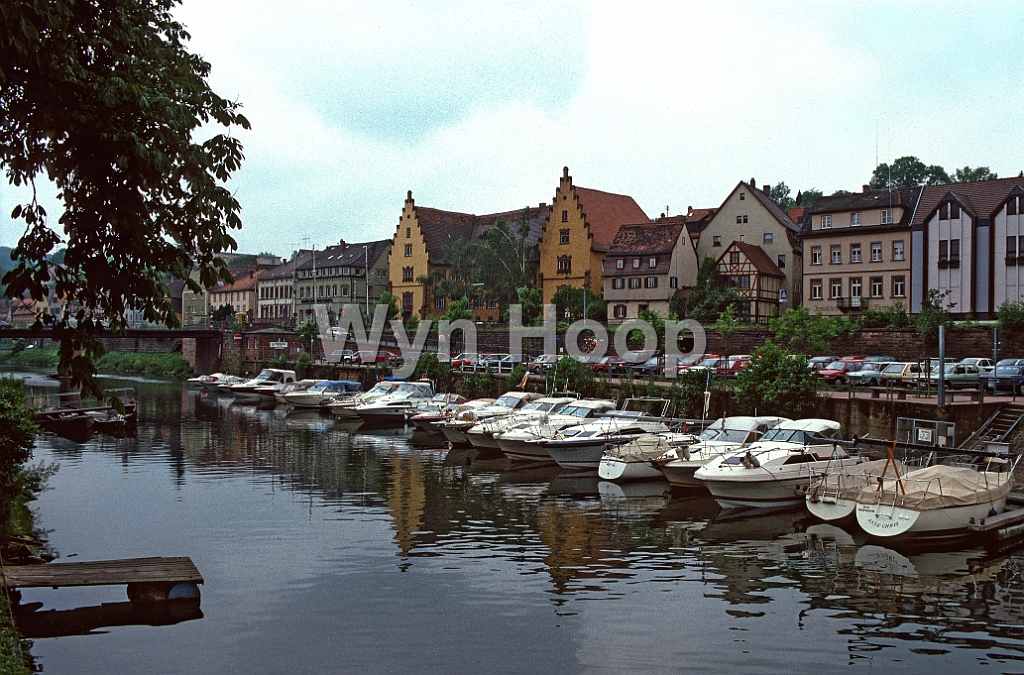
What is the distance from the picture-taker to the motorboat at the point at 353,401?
56.5 meters

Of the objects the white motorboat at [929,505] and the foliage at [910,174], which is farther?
the foliage at [910,174]

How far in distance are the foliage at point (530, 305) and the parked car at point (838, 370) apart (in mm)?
34740

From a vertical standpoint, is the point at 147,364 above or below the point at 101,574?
above

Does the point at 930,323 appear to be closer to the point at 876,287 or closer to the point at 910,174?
the point at 876,287

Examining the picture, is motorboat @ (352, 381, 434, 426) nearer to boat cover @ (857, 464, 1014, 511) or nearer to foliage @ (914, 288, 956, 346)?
foliage @ (914, 288, 956, 346)

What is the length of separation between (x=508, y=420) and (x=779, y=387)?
501 inches

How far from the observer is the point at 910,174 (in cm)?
11838

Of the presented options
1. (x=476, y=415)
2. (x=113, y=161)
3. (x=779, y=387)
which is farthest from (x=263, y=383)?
(x=113, y=161)

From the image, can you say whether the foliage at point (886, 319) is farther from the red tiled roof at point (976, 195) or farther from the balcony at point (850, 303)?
the red tiled roof at point (976, 195)

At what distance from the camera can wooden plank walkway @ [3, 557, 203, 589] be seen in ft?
51.7

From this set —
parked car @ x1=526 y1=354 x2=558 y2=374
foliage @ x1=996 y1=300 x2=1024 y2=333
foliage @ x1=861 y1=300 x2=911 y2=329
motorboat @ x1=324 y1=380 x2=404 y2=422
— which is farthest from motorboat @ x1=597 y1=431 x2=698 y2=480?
foliage @ x1=861 y1=300 x2=911 y2=329

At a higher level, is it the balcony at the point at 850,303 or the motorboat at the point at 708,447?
the balcony at the point at 850,303

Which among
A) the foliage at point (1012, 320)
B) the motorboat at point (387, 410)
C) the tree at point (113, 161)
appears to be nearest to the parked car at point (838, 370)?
the foliage at point (1012, 320)

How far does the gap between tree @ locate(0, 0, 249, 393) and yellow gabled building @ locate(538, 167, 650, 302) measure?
75.9 metres
